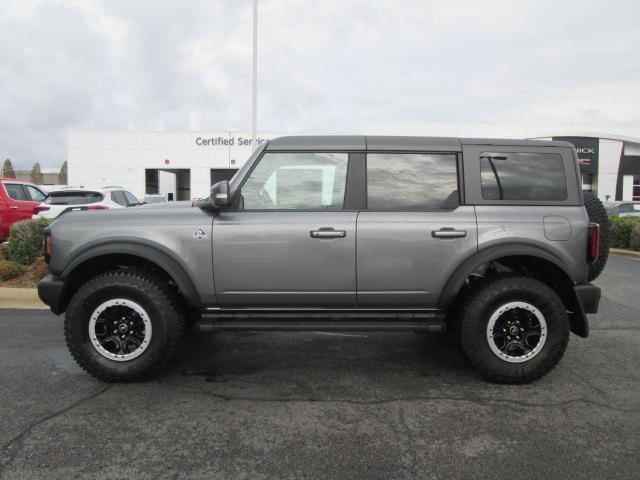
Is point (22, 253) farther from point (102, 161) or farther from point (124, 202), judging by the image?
point (102, 161)

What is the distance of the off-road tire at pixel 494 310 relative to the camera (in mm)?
3716

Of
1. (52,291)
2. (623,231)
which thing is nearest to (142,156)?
(623,231)

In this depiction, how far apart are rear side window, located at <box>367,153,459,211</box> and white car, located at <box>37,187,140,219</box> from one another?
25.5 ft

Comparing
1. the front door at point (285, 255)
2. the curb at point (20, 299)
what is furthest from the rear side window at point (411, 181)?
the curb at point (20, 299)

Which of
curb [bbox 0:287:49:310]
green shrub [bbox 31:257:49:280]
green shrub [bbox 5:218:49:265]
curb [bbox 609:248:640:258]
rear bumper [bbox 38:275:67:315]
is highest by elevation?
green shrub [bbox 5:218:49:265]

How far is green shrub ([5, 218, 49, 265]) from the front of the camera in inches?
303

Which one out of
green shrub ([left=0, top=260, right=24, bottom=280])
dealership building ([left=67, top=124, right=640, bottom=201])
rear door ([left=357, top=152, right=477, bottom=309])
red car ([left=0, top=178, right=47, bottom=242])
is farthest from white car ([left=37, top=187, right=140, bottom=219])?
dealership building ([left=67, top=124, right=640, bottom=201])

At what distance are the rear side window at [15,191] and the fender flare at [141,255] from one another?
9119 millimetres

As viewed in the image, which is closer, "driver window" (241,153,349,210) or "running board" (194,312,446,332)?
"running board" (194,312,446,332)

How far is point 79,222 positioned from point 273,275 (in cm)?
164

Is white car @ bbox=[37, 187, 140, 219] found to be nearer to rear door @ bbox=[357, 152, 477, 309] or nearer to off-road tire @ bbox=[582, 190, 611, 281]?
rear door @ bbox=[357, 152, 477, 309]

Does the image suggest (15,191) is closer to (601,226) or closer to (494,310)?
(494,310)

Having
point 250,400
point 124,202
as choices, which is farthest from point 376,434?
point 124,202

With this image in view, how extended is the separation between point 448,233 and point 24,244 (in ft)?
23.0
